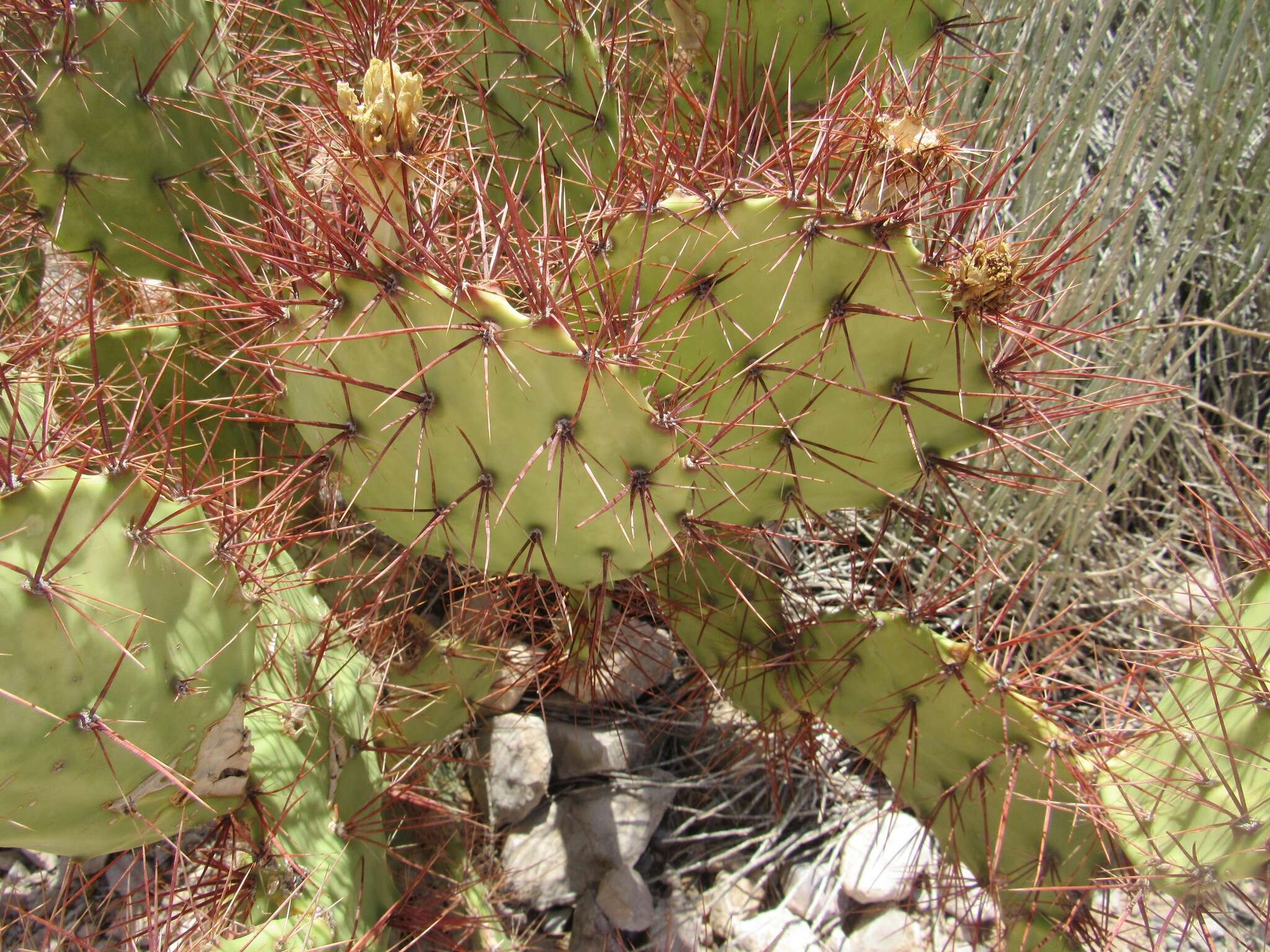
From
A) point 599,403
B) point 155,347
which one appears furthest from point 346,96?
point 155,347

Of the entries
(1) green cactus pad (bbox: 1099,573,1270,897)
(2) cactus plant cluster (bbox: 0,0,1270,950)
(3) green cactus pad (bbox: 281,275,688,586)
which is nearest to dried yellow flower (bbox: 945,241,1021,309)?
(2) cactus plant cluster (bbox: 0,0,1270,950)

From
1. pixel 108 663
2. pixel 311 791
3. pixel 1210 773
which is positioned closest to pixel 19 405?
pixel 108 663

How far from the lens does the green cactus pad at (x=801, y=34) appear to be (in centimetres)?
157

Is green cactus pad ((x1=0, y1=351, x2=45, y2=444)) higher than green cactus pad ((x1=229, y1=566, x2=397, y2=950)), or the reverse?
green cactus pad ((x1=0, y1=351, x2=45, y2=444))

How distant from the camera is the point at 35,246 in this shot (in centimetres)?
173

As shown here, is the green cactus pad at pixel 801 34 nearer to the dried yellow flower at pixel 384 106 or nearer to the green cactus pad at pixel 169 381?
the dried yellow flower at pixel 384 106

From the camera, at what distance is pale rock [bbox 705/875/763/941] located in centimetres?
198

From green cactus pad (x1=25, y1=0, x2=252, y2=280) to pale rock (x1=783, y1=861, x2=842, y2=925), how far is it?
1702 millimetres

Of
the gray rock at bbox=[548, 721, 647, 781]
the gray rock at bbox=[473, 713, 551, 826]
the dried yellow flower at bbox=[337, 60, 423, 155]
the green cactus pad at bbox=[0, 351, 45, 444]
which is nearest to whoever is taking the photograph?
the dried yellow flower at bbox=[337, 60, 423, 155]

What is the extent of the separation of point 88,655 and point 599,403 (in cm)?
58

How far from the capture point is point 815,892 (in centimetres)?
202

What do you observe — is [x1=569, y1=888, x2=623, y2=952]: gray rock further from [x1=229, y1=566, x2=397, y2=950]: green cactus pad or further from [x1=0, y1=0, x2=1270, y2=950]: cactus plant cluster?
[x1=229, y1=566, x2=397, y2=950]: green cactus pad

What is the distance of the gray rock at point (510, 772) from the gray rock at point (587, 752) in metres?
0.09

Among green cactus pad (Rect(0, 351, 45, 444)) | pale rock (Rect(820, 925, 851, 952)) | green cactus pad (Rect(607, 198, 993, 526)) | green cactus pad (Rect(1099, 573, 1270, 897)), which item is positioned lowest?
pale rock (Rect(820, 925, 851, 952))
